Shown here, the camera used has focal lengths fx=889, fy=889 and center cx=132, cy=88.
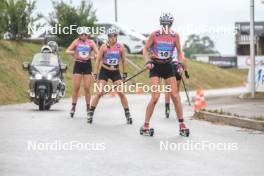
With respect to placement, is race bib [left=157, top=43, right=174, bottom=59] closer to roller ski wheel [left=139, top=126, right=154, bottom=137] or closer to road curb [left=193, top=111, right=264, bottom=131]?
roller ski wheel [left=139, top=126, right=154, bottom=137]

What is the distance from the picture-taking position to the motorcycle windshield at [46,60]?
23.3 m

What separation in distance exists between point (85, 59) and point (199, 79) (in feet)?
130

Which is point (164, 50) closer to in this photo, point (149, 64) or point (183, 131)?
point (149, 64)

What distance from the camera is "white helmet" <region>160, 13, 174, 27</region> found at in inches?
574

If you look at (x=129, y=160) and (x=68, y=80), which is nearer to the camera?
(x=129, y=160)

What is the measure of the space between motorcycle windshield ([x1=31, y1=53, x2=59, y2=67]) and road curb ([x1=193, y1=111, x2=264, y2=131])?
4951 millimetres

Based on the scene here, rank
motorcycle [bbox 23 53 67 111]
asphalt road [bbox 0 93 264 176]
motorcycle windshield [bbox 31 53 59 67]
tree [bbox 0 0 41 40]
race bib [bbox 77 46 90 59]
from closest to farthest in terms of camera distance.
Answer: asphalt road [bbox 0 93 264 176], race bib [bbox 77 46 90 59], motorcycle [bbox 23 53 67 111], motorcycle windshield [bbox 31 53 59 67], tree [bbox 0 0 41 40]

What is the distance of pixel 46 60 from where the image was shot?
76.9ft

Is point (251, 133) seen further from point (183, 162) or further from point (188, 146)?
point (183, 162)

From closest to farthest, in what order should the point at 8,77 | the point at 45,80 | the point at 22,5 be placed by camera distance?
the point at 45,80
the point at 8,77
the point at 22,5

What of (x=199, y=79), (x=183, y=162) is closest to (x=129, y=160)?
(x=183, y=162)

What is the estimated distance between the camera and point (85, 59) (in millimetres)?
19328

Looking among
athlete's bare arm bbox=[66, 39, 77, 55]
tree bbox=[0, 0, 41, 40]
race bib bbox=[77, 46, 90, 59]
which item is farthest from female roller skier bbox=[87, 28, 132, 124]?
tree bbox=[0, 0, 41, 40]

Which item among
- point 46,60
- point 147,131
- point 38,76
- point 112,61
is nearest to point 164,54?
point 147,131
